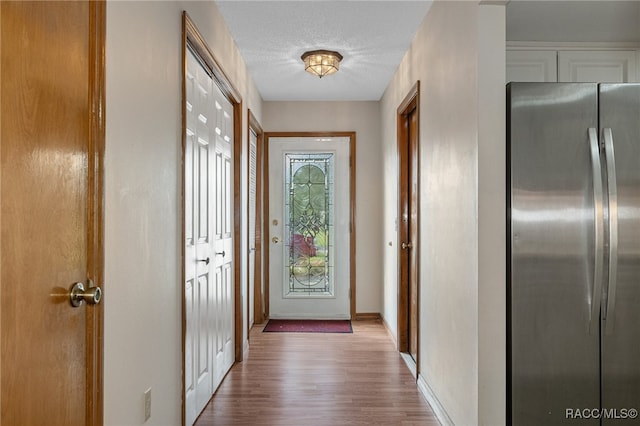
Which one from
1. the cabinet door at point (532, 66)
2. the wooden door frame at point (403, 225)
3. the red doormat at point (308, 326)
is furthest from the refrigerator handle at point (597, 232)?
the red doormat at point (308, 326)

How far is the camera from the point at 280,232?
529 centimetres

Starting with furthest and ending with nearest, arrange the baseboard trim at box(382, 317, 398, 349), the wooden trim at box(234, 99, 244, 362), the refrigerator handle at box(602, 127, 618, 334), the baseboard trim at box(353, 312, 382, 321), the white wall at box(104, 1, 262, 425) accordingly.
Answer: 1. the baseboard trim at box(353, 312, 382, 321)
2. the baseboard trim at box(382, 317, 398, 349)
3. the wooden trim at box(234, 99, 244, 362)
4. the refrigerator handle at box(602, 127, 618, 334)
5. the white wall at box(104, 1, 262, 425)

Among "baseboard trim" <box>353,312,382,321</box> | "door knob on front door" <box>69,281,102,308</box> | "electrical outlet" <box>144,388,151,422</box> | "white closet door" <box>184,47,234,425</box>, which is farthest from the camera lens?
"baseboard trim" <box>353,312,382,321</box>

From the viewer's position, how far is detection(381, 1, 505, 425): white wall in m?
2.05

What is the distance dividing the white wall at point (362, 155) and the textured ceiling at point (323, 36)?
58 centimetres

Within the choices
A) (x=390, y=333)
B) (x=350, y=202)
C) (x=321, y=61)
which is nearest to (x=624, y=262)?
(x=321, y=61)

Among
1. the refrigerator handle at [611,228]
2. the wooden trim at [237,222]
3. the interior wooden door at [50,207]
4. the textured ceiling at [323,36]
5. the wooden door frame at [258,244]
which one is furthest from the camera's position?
the wooden door frame at [258,244]

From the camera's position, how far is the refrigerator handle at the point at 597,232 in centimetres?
199

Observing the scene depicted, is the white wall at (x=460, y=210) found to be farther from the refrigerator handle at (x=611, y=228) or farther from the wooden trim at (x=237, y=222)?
the wooden trim at (x=237, y=222)

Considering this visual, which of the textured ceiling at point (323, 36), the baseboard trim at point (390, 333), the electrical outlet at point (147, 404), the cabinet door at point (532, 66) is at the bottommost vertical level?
the baseboard trim at point (390, 333)

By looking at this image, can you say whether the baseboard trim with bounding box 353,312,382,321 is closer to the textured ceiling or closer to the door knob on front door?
the textured ceiling

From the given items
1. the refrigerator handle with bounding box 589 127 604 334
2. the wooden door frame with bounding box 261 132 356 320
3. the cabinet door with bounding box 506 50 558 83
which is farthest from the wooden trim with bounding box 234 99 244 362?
the refrigerator handle with bounding box 589 127 604 334

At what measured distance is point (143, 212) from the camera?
175cm

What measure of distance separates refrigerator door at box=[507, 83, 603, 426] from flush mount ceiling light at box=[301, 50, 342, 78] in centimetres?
197
